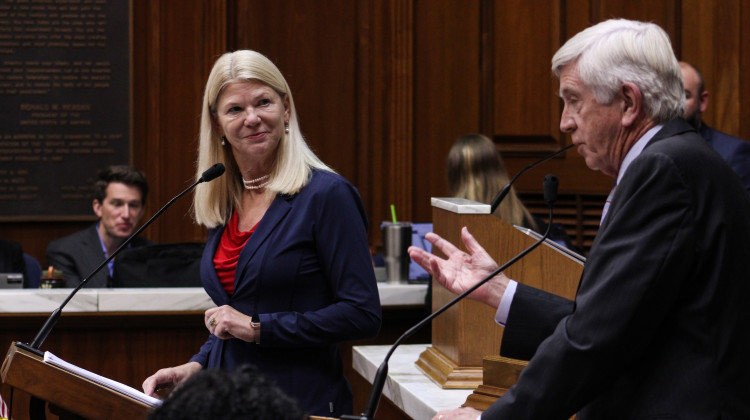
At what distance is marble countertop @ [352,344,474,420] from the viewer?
2.51 meters

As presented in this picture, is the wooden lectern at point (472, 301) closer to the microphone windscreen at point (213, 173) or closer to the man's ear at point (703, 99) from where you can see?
the microphone windscreen at point (213, 173)

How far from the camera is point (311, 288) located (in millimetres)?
2396

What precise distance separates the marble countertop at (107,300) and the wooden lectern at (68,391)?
72.4 inches

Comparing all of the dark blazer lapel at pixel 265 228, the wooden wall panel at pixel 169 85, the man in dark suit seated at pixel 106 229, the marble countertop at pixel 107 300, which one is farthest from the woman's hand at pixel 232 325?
the wooden wall panel at pixel 169 85

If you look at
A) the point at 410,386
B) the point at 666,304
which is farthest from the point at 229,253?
the point at 666,304

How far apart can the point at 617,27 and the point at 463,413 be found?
0.76m

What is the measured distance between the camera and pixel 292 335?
2.30m

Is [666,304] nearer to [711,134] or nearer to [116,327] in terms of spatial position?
[116,327]

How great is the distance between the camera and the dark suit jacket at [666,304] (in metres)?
1.58

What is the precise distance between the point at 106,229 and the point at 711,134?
292 cm

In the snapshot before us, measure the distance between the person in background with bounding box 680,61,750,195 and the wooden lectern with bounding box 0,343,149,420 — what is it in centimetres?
318

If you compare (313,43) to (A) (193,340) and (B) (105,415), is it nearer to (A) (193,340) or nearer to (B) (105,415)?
(A) (193,340)

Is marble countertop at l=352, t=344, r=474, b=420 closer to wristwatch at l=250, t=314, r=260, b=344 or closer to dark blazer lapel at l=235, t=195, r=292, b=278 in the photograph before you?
wristwatch at l=250, t=314, r=260, b=344

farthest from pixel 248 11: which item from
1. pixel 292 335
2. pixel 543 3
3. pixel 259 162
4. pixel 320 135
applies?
pixel 292 335
